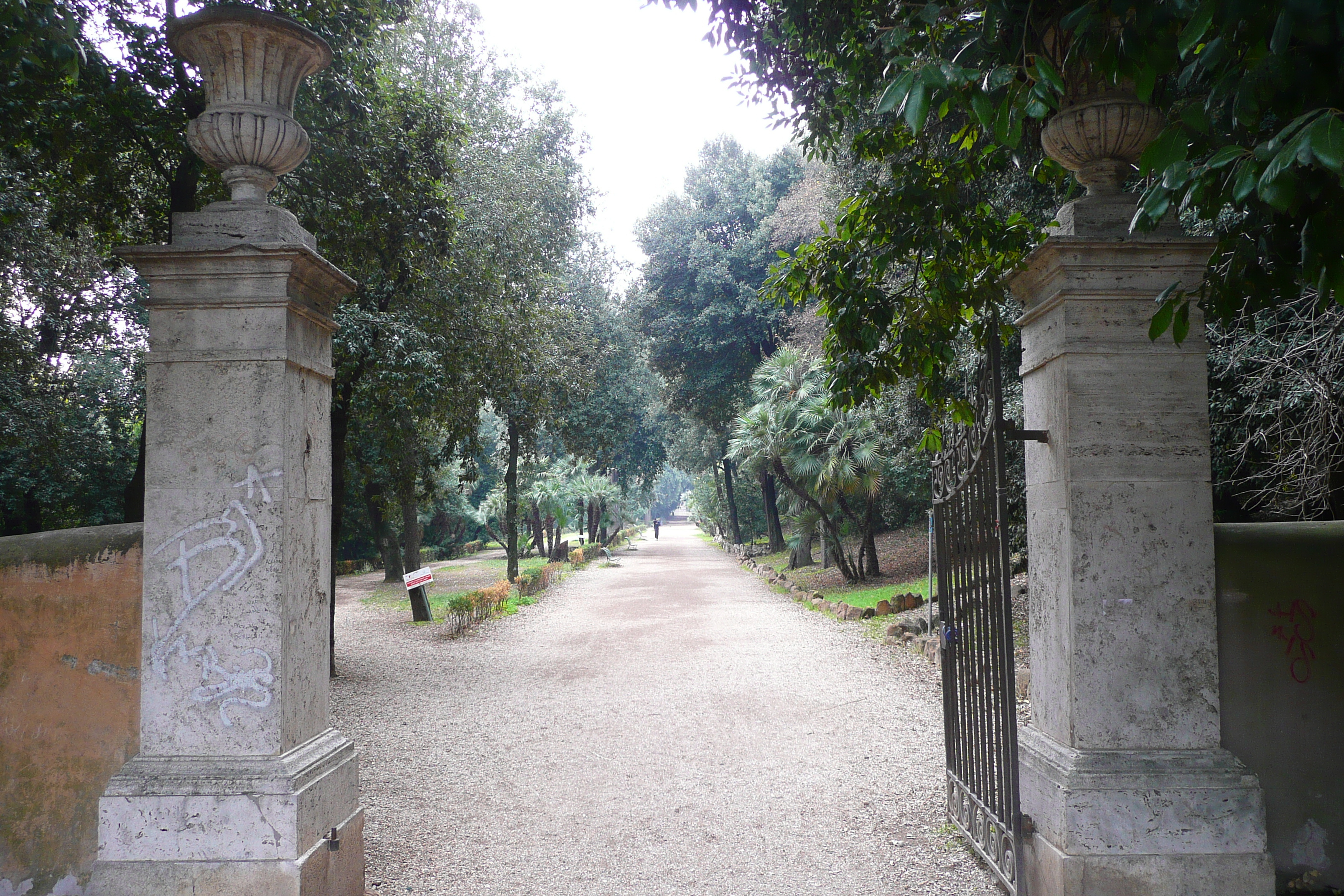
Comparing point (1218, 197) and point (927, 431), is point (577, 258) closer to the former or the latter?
point (927, 431)

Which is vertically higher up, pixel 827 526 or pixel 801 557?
pixel 827 526

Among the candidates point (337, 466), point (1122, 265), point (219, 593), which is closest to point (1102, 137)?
point (1122, 265)

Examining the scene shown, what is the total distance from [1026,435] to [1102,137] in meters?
1.33

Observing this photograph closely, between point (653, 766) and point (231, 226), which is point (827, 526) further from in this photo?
point (231, 226)

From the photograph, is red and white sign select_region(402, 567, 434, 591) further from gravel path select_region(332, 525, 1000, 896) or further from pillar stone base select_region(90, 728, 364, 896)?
pillar stone base select_region(90, 728, 364, 896)

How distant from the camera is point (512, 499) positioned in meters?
20.7

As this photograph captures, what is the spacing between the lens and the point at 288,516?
359cm

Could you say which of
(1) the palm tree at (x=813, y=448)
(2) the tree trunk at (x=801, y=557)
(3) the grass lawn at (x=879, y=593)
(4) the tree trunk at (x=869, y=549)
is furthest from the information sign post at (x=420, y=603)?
(2) the tree trunk at (x=801, y=557)

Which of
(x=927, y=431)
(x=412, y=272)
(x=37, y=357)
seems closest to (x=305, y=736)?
(x=927, y=431)

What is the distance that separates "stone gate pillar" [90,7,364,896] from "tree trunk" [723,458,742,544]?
1202 inches

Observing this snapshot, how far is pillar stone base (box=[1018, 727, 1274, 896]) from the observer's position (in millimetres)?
3225

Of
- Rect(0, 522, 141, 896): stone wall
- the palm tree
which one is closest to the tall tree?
the palm tree

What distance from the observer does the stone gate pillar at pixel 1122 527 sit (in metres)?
3.32

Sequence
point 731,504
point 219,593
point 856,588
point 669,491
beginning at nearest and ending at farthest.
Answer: point 219,593 → point 856,588 → point 731,504 → point 669,491
